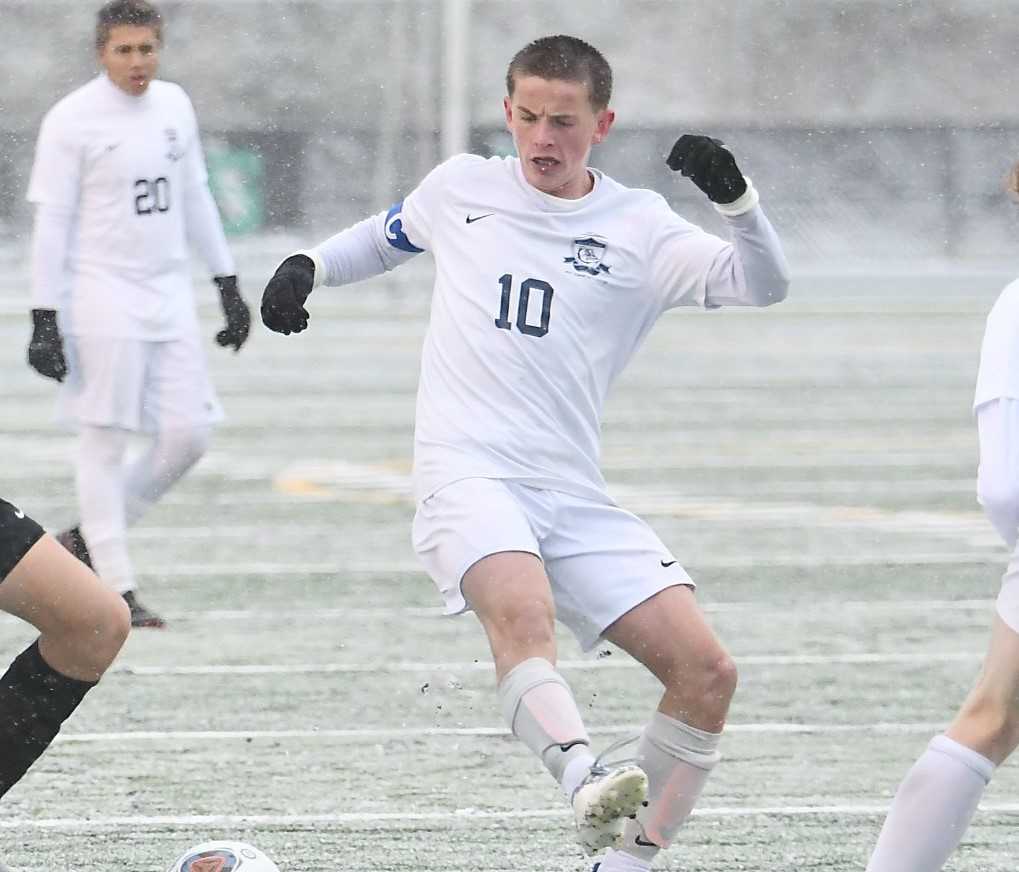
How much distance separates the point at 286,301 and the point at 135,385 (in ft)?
11.3

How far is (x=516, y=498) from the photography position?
473 centimetres

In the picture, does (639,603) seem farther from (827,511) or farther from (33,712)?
(827,511)

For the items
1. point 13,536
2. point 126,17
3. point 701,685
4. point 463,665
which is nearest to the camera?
point 13,536

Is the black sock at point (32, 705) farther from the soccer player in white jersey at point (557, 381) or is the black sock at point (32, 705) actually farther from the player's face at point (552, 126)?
the player's face at point (552, 126)

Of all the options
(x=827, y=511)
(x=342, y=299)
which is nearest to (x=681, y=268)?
(x=827, y=511)

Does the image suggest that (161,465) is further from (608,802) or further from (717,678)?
(608,802)

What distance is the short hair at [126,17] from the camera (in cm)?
794

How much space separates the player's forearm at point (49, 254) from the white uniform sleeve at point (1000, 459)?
4777 mm

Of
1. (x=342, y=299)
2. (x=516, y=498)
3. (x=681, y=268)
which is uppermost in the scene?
(x=681, y=268)

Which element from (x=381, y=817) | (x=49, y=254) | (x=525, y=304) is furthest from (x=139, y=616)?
(x=525, y=304)

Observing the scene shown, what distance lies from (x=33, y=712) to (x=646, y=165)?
3252 cm

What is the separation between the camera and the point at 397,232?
5.20 metres

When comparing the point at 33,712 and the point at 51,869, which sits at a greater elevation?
the point at 33,712

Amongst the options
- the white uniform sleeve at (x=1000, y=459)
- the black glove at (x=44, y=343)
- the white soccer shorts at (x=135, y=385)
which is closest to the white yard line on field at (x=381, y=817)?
the white uniform sleeve at (x=1000, y=459)
